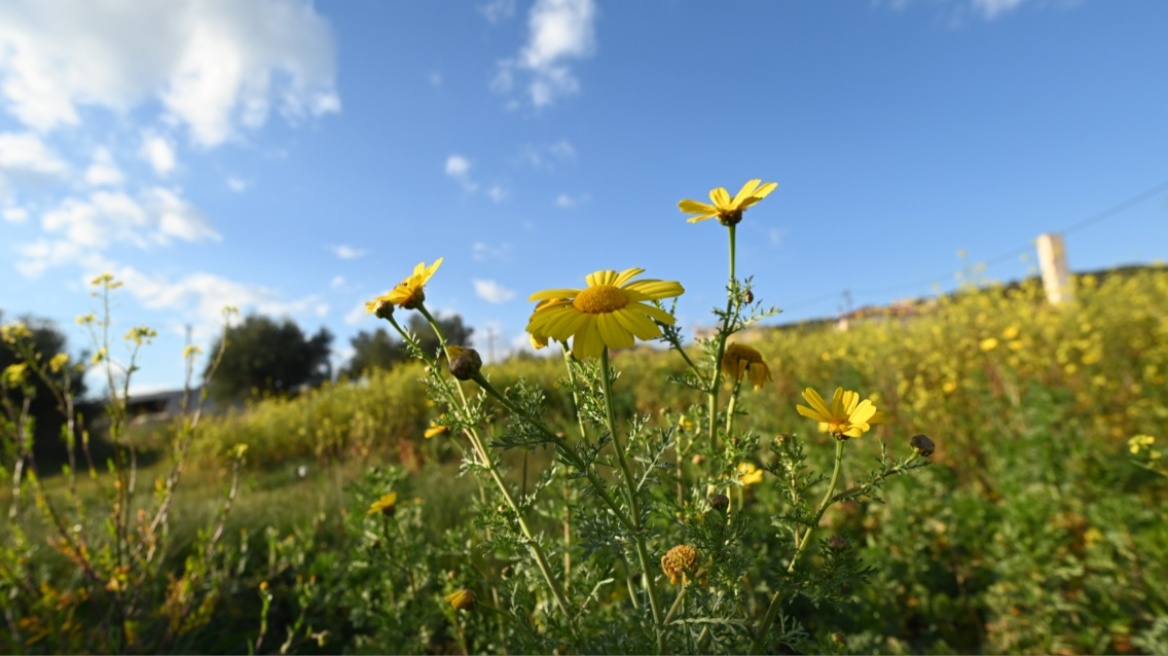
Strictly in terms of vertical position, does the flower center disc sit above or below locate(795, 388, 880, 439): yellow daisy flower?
above

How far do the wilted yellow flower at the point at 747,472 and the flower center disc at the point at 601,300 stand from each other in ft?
1.15

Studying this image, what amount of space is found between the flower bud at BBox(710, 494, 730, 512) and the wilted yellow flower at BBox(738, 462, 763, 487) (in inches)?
1.7

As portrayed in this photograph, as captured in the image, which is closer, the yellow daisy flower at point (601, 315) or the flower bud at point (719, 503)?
the yellow daisy flower at point (601, 315)

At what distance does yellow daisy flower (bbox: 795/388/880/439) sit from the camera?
79 centimetres

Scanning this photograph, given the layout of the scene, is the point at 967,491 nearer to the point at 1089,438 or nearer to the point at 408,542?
the point at 1089,438

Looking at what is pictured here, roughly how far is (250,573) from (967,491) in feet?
12.9

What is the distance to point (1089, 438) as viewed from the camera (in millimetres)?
2998

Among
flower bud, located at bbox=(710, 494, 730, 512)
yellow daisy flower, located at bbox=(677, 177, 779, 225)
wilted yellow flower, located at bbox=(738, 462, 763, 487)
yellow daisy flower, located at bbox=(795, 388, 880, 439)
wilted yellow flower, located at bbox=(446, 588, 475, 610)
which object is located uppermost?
yellow daisy flower, located at bbox=(677, 177, 779, 225)

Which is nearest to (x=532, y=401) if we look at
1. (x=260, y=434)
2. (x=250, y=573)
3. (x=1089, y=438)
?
(x=250, y=573)

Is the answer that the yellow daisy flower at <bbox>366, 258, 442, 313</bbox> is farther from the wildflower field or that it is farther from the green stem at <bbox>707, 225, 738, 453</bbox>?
the green stem at <bbox>707, 225, 738, 453</bbox>

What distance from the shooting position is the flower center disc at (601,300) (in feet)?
2.38

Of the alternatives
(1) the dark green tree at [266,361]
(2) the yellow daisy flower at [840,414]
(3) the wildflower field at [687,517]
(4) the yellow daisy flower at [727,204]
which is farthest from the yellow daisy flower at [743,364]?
(1) the dark green tree at [266,361]

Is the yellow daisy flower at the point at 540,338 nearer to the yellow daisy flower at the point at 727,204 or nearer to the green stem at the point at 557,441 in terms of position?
the green stem at the point at 557,441

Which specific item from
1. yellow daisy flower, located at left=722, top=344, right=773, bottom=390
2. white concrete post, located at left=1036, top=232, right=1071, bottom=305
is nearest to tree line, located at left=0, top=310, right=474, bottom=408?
white concrete post, located at left=1036, top=232, right=1071, bottom=305
